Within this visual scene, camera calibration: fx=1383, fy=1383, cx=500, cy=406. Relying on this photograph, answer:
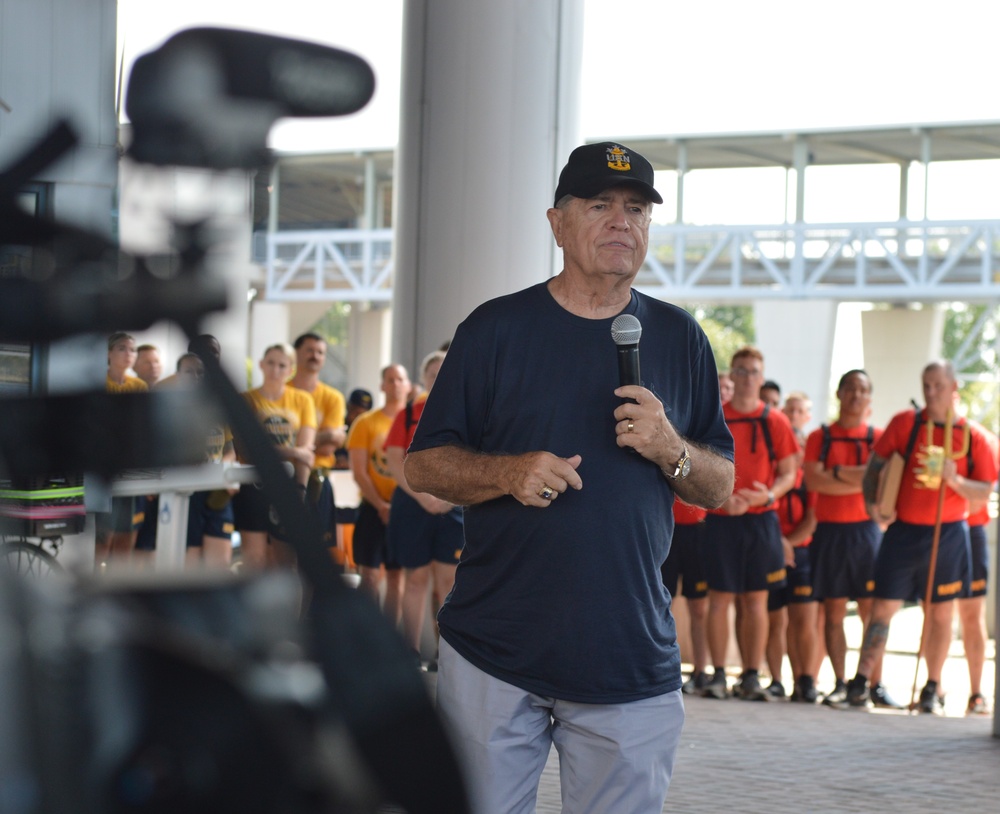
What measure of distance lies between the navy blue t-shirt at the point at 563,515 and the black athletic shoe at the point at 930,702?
593 cm

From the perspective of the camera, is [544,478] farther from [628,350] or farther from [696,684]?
[696,684]

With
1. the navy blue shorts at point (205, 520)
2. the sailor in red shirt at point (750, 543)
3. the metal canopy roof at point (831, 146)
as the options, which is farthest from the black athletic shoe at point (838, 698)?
the metal canopy roof at point (831, 146)

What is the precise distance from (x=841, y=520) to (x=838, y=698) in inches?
45.9

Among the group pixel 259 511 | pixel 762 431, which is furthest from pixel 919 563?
pixel 259 511

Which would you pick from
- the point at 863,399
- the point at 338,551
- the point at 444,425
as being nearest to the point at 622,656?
the point at 444,425

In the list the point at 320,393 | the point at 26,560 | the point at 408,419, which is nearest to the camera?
the point at 26,560

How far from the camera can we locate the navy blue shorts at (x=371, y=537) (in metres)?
8.67

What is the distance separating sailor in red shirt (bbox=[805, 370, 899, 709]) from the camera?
29.6 feet

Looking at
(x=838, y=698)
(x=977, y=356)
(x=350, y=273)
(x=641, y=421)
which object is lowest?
(x=838, y=698)

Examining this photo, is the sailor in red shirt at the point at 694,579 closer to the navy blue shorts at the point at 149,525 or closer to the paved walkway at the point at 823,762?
the paved walkway at the point at 823,762

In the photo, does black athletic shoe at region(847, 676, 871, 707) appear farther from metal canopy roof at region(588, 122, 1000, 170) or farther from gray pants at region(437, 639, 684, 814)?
metal canopy roof at region(588, 122, 1000, 170)

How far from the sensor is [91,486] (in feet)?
3.56

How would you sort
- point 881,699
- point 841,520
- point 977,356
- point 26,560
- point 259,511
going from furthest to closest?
point 977,356 → point 841,520 → point 881,699 → point 259,511 → point 26,560

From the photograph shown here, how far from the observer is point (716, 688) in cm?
848
